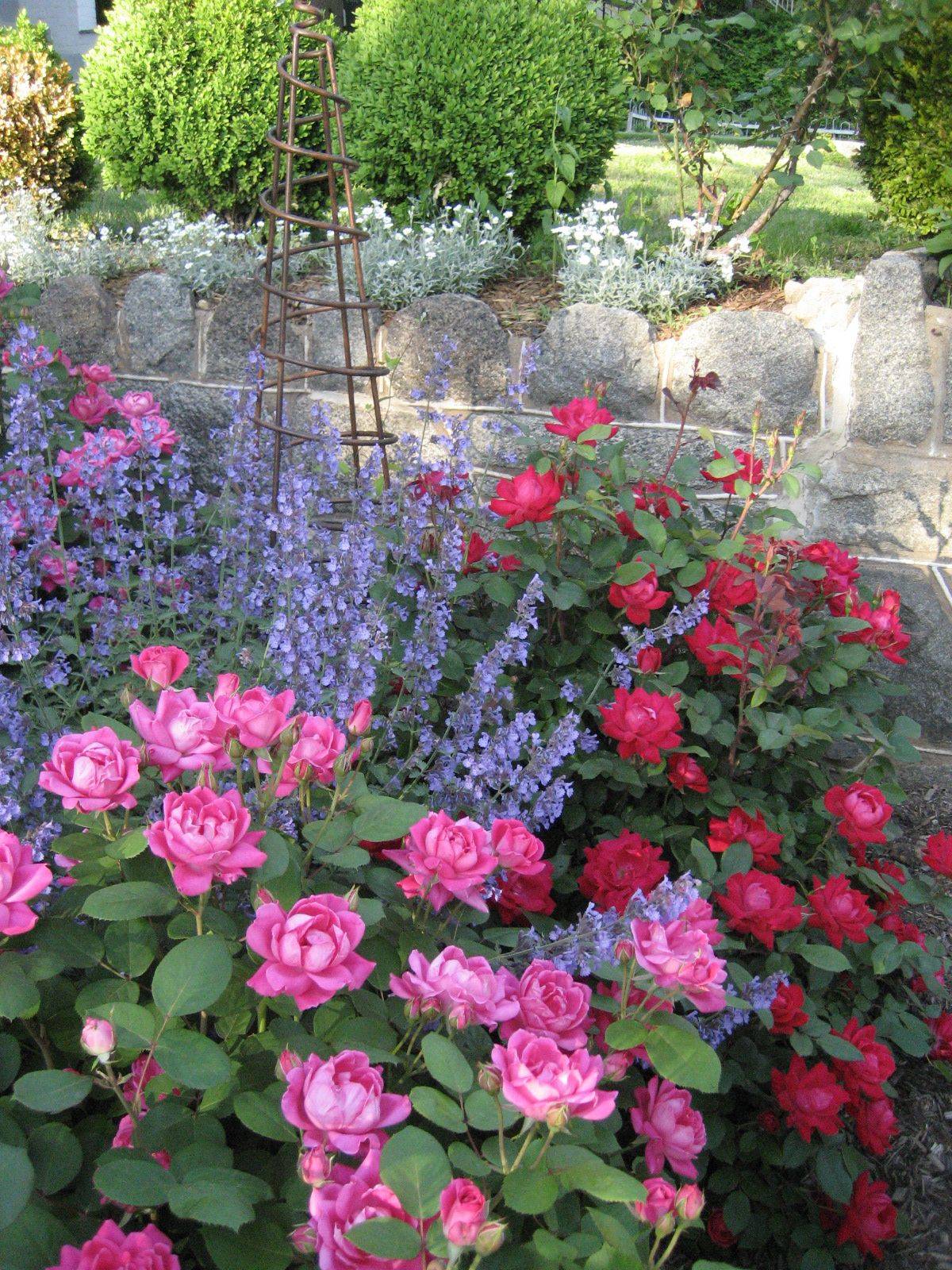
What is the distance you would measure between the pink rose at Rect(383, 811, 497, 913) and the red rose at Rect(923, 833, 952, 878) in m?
1.22

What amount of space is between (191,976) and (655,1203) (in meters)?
0.43

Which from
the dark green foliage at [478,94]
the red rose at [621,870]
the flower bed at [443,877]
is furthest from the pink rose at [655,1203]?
the dark green foliage at [478,94]

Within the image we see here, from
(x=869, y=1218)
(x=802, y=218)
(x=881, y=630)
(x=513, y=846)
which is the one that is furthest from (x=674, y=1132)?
(x=802, y=218)

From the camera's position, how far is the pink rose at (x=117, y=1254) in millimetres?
810

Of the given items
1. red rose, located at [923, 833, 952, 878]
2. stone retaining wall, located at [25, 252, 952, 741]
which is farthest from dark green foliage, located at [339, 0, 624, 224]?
red rose, located at [923, 833, 952, 878]

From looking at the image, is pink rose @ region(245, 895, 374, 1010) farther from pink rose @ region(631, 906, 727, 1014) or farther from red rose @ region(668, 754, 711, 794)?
red rose @ region(668, 754, 711, 794)

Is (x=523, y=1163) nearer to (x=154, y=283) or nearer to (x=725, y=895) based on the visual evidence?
(x=725, y=895)

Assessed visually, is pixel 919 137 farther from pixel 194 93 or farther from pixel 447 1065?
pixel 447 1065

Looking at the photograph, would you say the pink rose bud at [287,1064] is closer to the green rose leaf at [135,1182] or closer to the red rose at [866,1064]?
the green rose leaf at [135,1182]

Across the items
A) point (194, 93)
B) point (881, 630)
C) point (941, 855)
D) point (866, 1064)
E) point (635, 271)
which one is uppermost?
point (194, 93)

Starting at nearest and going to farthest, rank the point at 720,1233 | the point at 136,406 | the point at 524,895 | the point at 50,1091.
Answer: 1. the point at 50,1091
2. the point at 524,895
3. the point at 720,1233
4. the point at 136,406

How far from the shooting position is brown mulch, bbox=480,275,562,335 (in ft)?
10.3

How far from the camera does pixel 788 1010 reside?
164cm

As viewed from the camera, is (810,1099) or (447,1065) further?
(810,1099)
